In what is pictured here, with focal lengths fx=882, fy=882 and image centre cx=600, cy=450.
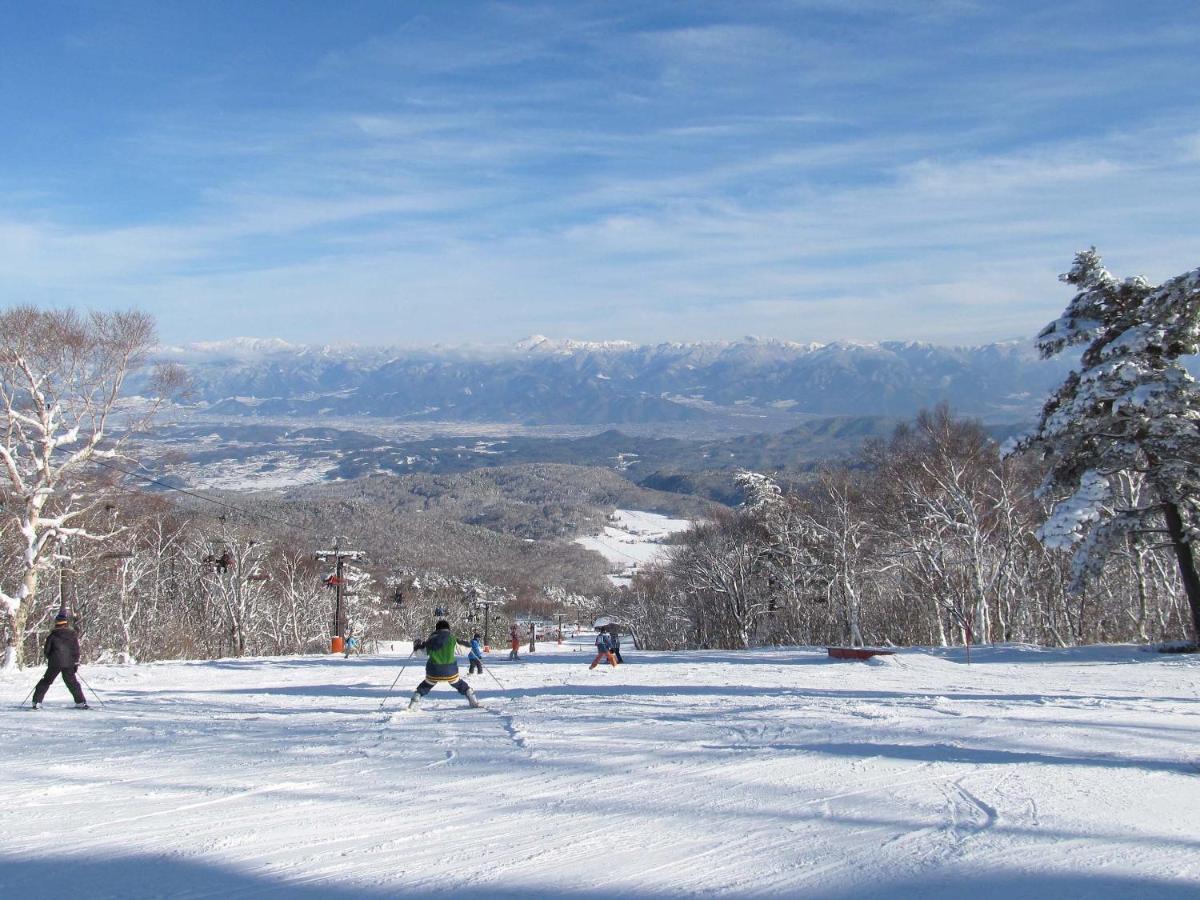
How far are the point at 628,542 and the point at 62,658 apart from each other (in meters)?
169

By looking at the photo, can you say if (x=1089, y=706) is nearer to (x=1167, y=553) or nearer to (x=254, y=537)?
(x=1167, y=553)

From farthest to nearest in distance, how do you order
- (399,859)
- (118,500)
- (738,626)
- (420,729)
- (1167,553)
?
(738,626) → (1167,553) → (118,500) → (420,729) → (399,859)

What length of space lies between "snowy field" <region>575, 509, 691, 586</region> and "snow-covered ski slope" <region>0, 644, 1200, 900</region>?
133m

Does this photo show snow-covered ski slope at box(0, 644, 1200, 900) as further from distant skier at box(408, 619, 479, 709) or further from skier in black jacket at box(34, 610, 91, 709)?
skier in black jacket at box(34, 610, 91, 709)

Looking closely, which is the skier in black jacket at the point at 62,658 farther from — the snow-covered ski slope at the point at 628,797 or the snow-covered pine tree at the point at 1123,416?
the snow-covered pine tree at the point at 1123,416

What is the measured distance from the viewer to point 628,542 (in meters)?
A: 181

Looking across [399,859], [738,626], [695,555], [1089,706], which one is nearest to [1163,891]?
[399,859]

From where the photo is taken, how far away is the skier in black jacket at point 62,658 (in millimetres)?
13414

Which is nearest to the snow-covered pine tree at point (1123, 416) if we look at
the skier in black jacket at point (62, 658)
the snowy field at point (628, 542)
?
the skier in black jacket at point (62, 658)

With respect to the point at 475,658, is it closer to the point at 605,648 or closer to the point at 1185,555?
the point at 605,648

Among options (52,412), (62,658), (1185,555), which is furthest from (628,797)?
(52,412)

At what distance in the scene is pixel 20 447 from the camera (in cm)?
2480

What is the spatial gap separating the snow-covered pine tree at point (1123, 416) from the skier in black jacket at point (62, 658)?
58.0 feet

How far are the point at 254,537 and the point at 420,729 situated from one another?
48661mm
